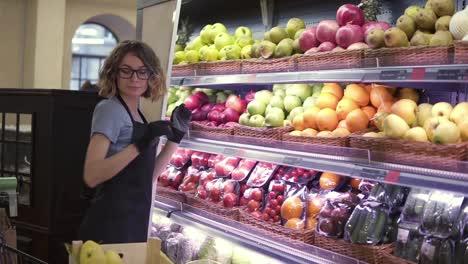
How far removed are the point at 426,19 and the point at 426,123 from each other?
413 millimetres

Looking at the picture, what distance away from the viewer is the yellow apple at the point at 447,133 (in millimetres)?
2064

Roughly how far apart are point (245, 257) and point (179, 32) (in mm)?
1737

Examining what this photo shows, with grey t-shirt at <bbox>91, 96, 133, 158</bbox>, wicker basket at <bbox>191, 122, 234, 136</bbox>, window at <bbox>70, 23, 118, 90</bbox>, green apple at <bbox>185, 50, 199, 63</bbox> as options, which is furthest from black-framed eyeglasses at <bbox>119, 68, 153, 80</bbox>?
A: window at <bbox>70, 23, 118, 90</bbox>

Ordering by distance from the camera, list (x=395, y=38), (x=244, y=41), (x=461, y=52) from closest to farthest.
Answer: (x=461, y=52)
(x=395, y=38)
(x=244, y=41)

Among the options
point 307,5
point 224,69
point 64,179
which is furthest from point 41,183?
point 307,5

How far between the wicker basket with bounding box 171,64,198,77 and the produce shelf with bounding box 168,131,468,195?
40 cm

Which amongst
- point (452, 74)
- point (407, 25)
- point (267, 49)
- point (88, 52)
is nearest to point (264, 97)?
point (267, 49)

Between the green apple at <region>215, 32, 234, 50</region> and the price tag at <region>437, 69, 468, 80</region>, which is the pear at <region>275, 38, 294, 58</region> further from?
the price tag at <region>437, 69, 468, 80</region>

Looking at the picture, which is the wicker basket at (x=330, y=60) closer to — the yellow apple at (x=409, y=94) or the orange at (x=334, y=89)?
the orange at (x=334, y=89)

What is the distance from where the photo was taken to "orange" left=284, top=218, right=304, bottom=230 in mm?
2766

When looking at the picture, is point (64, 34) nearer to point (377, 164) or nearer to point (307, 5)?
point (307, 5)

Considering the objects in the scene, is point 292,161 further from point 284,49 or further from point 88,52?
point 88,52

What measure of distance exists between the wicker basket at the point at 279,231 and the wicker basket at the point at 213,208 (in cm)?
6

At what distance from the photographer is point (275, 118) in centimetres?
303
